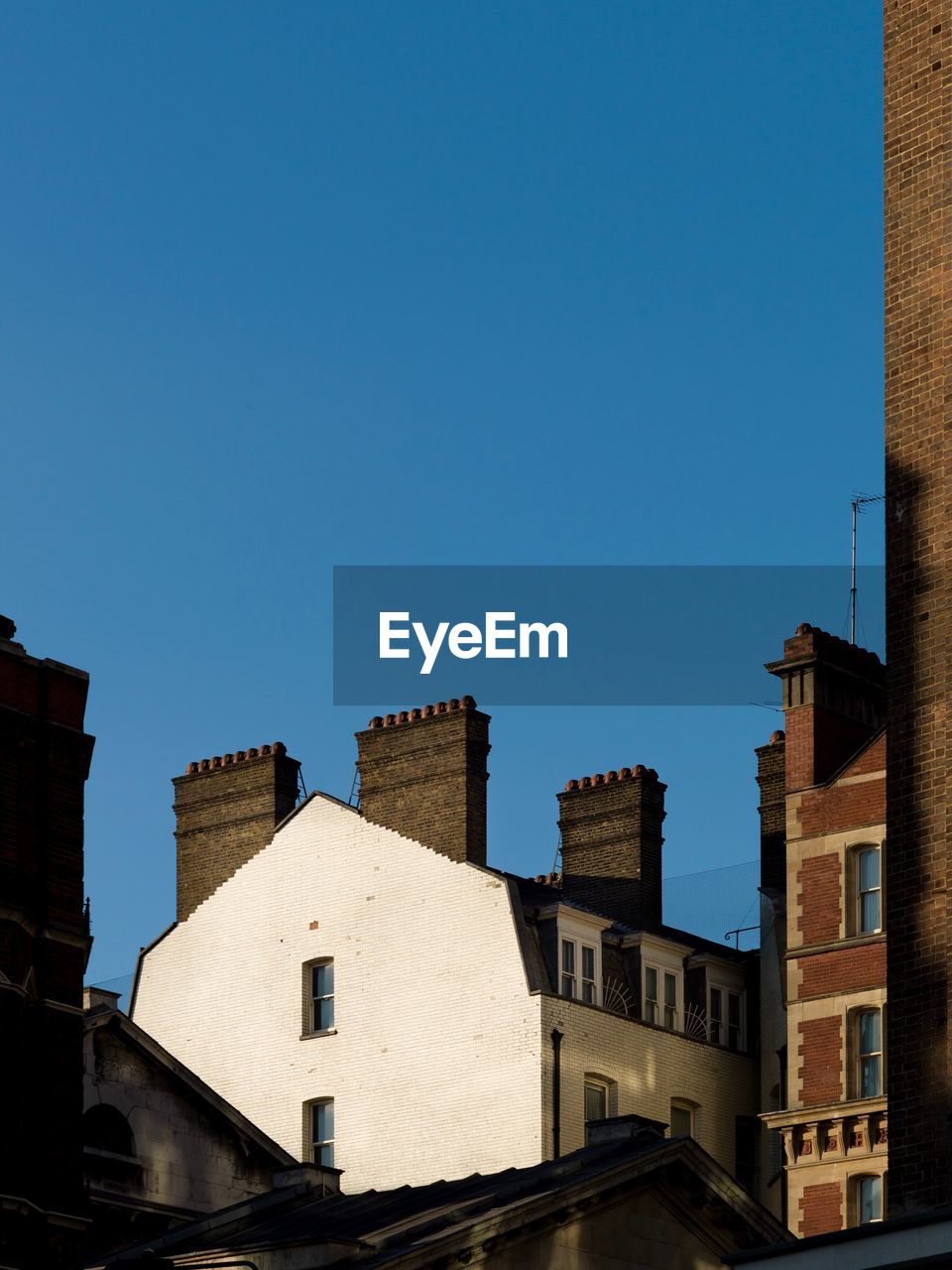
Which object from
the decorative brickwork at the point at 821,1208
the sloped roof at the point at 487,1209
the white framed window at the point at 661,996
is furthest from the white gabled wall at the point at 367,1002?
the sloped roof at the point at 487,1209

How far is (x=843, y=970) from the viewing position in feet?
180

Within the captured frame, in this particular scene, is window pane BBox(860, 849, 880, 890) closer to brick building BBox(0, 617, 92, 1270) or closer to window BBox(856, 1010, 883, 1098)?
window BBox(856, 1010, 883, 1098)

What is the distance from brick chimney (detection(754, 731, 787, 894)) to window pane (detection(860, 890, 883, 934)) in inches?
334

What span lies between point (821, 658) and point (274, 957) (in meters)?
16.6

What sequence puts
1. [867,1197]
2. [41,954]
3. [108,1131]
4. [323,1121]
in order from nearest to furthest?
1. [41,954]
2. [108,1131]
3. [867,1197]
4. [323,1121]

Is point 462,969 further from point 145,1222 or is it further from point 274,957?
point 145,1222

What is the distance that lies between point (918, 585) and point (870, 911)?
25955mm

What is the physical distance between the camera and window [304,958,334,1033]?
63844 mm

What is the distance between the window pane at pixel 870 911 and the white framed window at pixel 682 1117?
975cm

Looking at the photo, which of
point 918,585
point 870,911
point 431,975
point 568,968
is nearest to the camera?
point 918,585

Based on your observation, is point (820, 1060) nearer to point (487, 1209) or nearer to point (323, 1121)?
point (323, 1121)

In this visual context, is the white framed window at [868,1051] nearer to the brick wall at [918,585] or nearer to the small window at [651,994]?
the small window at [651,994]

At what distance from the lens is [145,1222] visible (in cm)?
4969

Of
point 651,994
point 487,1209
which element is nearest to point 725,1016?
point 651,994
